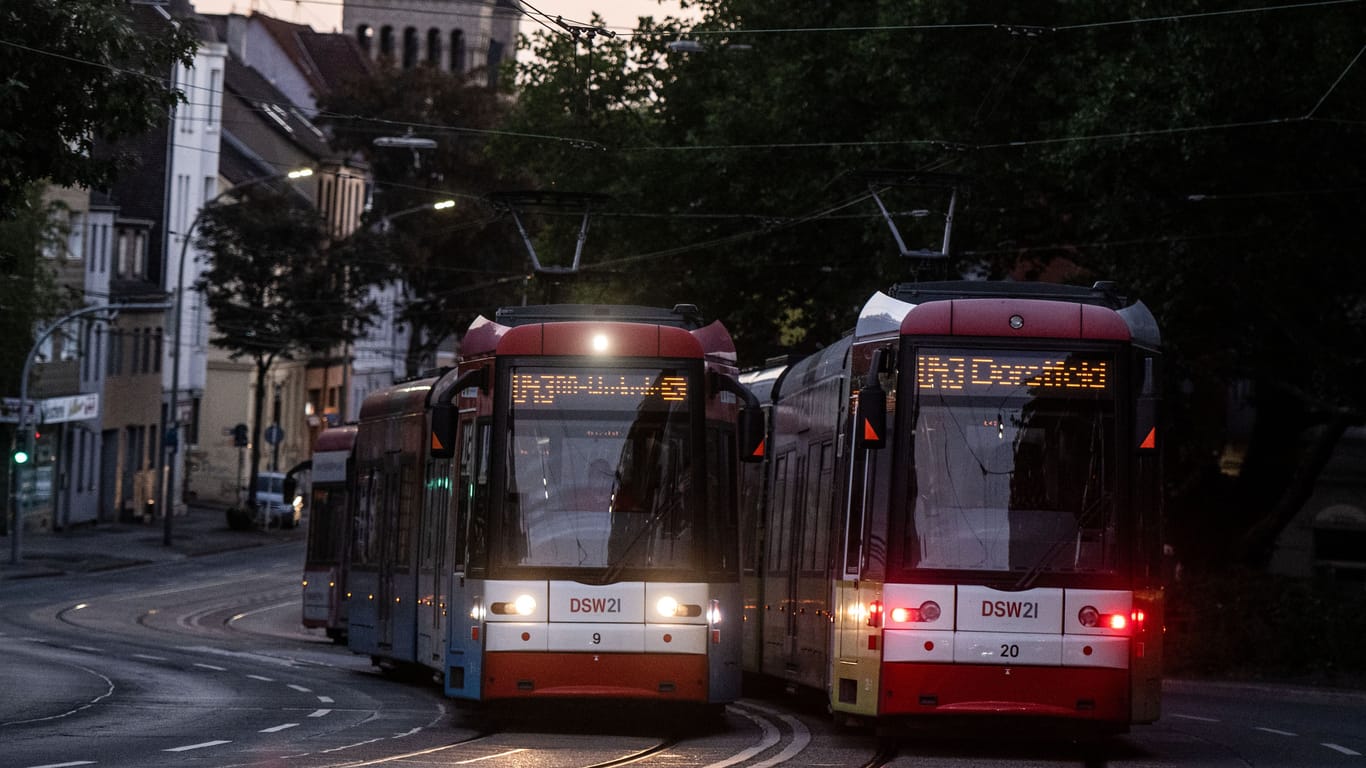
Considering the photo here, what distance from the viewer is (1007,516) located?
18.5m

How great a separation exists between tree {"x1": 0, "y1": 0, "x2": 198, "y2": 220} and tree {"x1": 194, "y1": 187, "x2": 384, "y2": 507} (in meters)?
55.0

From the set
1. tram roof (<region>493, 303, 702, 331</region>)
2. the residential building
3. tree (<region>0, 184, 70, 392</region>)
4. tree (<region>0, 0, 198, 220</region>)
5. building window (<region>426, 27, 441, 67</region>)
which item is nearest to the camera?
tree (<region>0, 0, 198, 220</region>)

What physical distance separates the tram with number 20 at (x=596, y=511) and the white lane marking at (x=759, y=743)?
52cm

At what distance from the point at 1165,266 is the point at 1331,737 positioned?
12.0 metres

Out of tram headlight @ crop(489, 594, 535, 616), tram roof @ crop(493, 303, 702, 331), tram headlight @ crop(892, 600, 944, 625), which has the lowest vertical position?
tram headlight @ crop(489, 594, 535, 616)

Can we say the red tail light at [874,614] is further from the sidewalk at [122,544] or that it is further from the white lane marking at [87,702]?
the sidewalk at [122,544]

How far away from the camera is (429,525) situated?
925 inches

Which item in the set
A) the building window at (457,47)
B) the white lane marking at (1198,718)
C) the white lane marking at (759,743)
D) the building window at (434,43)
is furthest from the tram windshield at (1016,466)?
the building window at (434,43)

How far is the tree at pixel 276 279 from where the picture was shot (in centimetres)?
7675

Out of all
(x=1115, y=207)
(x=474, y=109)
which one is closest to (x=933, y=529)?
(x=1115, y=207)

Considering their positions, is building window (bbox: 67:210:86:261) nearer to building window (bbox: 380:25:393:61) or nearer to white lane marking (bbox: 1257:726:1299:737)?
white lane marking (bbox: 1257:726:1299:737)

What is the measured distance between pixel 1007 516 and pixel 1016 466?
0.35m

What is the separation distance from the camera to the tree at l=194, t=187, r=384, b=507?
7675 cm

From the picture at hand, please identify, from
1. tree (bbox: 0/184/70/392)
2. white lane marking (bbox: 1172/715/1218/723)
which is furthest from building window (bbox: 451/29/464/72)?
white lane marking (bbox: 1172/715/1218/723)
